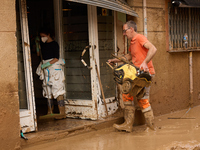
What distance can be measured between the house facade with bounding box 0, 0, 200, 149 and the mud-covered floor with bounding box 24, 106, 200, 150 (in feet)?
2.04

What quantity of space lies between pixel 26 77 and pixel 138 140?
2.26 m

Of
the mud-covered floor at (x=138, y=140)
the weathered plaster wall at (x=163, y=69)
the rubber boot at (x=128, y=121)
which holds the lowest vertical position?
the mud-covered floor at (x=138, y=140)

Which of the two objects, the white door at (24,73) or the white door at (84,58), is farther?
the white door at (84,58)

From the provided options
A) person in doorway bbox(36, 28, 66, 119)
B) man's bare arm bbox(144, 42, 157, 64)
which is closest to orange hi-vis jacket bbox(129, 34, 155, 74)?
man's bare arm bbox(144, 42, 157, 64)

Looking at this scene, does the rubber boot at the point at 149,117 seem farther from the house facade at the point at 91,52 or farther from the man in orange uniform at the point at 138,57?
the house facade at the point at 91,52

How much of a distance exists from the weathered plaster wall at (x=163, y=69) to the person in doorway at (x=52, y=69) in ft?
6.04

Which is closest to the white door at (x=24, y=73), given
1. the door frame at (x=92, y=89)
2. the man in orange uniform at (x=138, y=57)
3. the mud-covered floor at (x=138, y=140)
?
the mud-covered floor at (x=138, y=140)

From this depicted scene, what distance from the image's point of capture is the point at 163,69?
7965 millimetres

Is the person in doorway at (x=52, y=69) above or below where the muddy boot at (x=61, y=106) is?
above

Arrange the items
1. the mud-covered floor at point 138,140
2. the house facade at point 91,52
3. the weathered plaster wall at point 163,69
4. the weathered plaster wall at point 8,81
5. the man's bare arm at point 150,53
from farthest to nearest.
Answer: the weathered plaster wall at point 163,69 < the man's bare arm at point 150,53 < the mud-covered floor at point 138,140 < the house facade at point 91,52 < the weathered plaster wall at point 8,81

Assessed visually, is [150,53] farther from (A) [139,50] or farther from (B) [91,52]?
(B) [91,52]

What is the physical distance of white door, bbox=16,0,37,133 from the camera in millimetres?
5699

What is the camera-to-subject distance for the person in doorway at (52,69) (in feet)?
22.9

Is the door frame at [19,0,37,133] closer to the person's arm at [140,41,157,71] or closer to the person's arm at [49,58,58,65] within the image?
the person's arm at [49,58,58,65]
